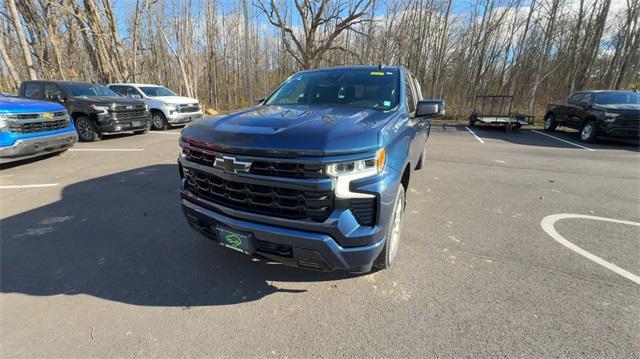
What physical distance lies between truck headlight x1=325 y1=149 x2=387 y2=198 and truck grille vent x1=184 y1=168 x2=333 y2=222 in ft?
0.34

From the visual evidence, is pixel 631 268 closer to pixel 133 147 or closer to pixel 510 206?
pixel 510 206

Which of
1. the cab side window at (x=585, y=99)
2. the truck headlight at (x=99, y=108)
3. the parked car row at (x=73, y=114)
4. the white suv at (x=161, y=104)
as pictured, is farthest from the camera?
the white suv at (x=161, y=104)

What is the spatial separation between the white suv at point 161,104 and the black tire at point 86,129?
2728 millimetres

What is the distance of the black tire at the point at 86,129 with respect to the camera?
8844mm

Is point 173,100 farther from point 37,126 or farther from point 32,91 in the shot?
point 37,126

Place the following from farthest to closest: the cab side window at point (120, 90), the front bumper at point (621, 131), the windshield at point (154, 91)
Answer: the windshield at point (154, 91) < the cab side window at point (120, 90) < the front bumper at point (621, 131)

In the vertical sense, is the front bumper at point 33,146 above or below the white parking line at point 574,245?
above

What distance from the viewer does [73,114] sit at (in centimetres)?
890

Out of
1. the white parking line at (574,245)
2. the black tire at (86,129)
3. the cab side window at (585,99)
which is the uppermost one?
the cab side window at (585,99)

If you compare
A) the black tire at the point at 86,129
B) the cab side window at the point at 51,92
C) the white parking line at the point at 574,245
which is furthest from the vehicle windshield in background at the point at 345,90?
the cab side window at the point at 51,92

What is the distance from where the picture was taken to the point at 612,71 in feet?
57.8

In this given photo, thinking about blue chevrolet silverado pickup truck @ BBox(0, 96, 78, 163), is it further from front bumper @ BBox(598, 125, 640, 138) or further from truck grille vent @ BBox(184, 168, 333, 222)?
front bumper @ BBox(598, 125, 640, 138)

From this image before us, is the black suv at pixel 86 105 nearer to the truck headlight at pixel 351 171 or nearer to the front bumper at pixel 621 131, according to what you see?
the truck headlight at pixel 351 171

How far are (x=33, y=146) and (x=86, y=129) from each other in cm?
353
